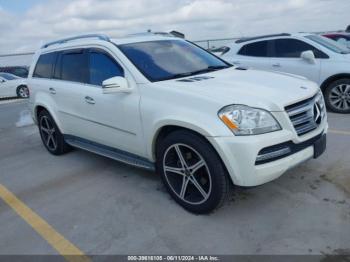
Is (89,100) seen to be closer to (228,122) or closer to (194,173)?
(194,173)

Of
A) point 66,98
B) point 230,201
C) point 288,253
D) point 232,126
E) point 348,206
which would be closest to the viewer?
point 288,253

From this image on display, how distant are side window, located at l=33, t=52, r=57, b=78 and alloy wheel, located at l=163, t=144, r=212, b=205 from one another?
289cm

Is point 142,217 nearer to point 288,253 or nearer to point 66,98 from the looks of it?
point 288,253

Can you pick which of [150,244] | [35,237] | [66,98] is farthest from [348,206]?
[66,98]

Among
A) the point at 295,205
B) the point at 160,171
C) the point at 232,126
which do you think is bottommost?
the point at 295,205

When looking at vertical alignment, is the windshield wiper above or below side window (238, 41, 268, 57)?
above

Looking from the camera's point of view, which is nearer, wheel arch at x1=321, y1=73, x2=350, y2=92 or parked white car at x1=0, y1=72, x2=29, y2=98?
wheel arch at x1=321, y1=73, x2=350, y2=92

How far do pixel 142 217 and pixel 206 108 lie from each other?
1.30 metres

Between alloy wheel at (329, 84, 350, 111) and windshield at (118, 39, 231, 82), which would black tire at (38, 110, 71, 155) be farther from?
alloy wheel at (329, 84, 350, 111)

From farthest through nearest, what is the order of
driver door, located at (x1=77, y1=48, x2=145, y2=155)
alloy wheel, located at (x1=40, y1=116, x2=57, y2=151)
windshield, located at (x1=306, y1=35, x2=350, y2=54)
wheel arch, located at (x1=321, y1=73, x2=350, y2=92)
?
1. windshield, located at (x1=306, y1=35, x2=350, y2=54)
2. wheel arch, located at (x1=321, y1=73, x2=350, y2=92)
3. alloy wheel, located at (x1=40, y1=116, x2=57, y2=151)
4. driver door, located at (x1=77, y1=48, x2=145, y2=155)

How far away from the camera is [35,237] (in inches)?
136

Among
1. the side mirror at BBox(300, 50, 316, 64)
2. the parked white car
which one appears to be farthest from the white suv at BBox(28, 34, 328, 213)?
the parked white car

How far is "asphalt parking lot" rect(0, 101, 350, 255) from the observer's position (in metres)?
3.06

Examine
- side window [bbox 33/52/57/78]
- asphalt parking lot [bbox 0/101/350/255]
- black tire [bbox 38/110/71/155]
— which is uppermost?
side window [bbox 33/52/57/78]
